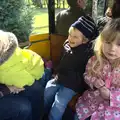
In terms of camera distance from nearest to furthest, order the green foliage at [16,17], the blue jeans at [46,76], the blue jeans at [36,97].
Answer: the blue jeans at [36,97]
the blue jeans at [46,76]
the green foliage at [16,17]

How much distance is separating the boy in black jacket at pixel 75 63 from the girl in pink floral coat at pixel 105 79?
187mm

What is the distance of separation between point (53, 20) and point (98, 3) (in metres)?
0.59

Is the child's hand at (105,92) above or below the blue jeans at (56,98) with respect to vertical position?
above

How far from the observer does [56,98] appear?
2.33 metres

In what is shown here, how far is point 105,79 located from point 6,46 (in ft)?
2.62

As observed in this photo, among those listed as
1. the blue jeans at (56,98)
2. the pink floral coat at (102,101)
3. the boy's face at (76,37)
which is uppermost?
the boy's face at (76,37)

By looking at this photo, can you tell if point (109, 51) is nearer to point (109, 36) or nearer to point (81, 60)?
point (109, 36)

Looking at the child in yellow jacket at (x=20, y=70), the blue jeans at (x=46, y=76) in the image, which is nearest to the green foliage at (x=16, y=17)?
the blue jeans at (x=46, y=76)

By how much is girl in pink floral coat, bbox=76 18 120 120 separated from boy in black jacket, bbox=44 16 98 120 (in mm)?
187

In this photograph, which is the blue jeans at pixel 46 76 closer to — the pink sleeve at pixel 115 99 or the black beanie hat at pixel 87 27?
the black beanie hat at pixel 87 27

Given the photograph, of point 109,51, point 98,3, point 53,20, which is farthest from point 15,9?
point 109,51

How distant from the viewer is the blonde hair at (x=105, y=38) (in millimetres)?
1938

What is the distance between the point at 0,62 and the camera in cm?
195

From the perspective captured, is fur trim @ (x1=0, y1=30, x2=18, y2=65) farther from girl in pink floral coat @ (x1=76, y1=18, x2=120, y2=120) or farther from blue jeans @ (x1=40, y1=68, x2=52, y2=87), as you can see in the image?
blue jeans @ (x1=40, y1=68, x2=52, y2=87)
